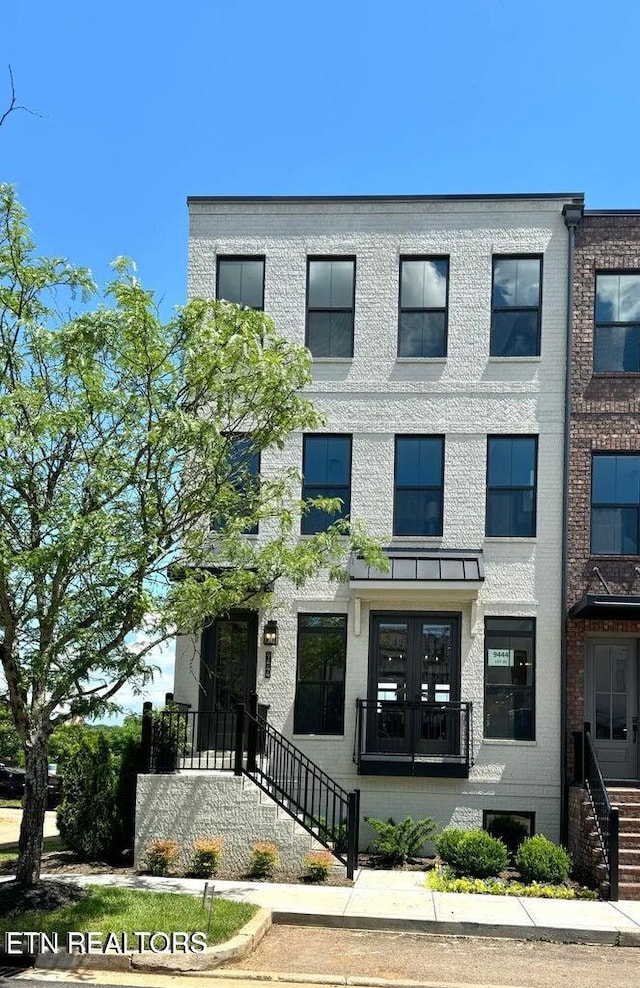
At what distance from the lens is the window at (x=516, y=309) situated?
18000mm

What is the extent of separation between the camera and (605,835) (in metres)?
14.3

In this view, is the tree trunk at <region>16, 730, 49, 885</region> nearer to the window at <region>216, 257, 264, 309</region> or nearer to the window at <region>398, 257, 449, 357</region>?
the window at <region>216, 257, 264, 309</region>

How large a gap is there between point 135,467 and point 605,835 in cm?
772

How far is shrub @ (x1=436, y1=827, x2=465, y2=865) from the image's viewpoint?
14.8m

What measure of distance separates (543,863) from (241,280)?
10253 millimetres

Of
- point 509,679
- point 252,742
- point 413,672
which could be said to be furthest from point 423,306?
point 252,742

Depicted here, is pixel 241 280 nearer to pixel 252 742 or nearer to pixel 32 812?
pixel 252 742

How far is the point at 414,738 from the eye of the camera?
16812 millimetres

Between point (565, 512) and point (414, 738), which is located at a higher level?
point (565, 512)

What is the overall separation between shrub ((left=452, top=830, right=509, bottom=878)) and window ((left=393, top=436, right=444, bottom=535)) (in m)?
4.98

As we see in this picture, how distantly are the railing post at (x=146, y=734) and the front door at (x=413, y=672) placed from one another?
3.45 meters

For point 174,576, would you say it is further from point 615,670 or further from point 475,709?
point 615,670

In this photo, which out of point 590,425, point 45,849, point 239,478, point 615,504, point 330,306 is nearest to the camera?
point 239,478

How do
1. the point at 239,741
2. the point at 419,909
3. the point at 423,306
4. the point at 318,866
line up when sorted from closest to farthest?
the point at 419,909
the point at 318,866
the point at 239,741
the point at 423,306
